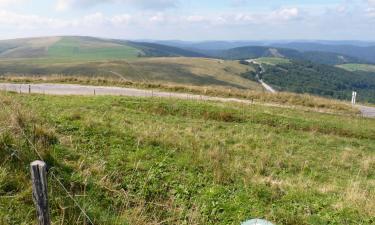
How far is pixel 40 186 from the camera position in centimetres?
390

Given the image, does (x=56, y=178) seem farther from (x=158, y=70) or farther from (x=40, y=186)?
(x=158, y=70)

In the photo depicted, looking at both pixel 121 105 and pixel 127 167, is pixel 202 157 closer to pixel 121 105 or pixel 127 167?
pixel 127 167

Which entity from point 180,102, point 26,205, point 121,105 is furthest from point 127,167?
point 180,102

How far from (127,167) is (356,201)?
15.5 feet

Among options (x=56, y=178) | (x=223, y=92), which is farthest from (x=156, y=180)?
(x=223, y=92)

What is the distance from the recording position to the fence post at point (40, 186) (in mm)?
3795

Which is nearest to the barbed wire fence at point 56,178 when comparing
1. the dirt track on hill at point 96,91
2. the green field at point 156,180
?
the green field at point 156,180

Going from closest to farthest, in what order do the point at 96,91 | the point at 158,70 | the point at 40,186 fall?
the point at 40,186, the point at 96,91, the point at 158,70

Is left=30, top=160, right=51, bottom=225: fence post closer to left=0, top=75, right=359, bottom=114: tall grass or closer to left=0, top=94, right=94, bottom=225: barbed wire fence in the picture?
left=0, top=94, right=94, bottom=225: barbed wire fence

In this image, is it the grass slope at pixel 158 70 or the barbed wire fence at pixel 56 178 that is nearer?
the barbed wire fence at pixel 56 178

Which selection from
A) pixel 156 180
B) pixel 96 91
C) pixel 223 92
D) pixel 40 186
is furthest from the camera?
pixel 223 92

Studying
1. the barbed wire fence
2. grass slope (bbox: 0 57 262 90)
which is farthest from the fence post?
grass slope (bbox: 0 57 262 90)

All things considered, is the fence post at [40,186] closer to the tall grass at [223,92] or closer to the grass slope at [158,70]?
the tall grass at [223,92]

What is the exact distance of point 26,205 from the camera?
18.2 feet
